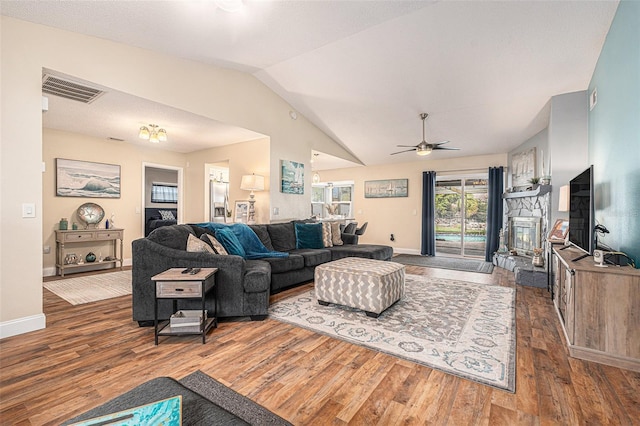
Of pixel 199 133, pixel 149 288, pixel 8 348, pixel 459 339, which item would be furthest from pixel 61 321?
pixel 459 339

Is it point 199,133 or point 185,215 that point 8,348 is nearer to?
point 199,133

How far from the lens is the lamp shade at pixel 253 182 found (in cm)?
504

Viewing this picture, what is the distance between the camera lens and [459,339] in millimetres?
2531

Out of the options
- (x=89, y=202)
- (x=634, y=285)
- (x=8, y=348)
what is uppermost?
(x=89, y=202)

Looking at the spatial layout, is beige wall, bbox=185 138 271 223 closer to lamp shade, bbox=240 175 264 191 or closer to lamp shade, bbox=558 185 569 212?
lamp shade, bbox=240 175 264 191

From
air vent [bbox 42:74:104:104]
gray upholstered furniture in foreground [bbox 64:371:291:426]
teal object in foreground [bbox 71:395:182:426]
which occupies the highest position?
air vent [bbox 42:74:104:104]

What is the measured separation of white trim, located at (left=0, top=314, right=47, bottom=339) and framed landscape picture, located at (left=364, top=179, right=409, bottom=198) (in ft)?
23.7

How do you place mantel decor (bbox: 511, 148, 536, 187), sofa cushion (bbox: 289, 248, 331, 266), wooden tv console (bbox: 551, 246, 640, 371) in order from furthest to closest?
mantel decor (bbox: 511, 148, 536, 187)
sofa cushion (bbox: 289, 248, 331, 266)
wooden tv console (bbox: 551, 246, 640, 371)

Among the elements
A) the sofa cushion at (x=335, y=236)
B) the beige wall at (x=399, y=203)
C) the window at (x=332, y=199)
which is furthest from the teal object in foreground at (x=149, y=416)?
the window at (x=332, y=199)

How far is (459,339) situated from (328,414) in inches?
58.8

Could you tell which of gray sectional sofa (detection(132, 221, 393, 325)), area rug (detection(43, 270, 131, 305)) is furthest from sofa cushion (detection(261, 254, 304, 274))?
area rug (detection(43, 270, 131, 305))

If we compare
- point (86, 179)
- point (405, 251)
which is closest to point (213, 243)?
point (86, 179)

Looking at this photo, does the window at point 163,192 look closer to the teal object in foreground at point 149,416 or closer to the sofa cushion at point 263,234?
the sofa cushion at point 263,234

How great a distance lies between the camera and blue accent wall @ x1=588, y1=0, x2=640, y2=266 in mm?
2404
